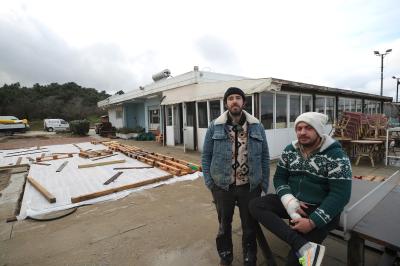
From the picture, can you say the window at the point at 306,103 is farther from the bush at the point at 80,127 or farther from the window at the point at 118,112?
the bush at the point at 80,127

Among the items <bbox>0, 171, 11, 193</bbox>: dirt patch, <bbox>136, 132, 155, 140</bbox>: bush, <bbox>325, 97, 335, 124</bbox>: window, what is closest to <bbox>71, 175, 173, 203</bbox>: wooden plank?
<bbox>0, 171, 11, 193</bbox>: dirt patch

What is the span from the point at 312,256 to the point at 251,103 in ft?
18.6

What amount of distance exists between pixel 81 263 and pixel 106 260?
0.24 metres

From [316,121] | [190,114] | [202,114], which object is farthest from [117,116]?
[316,121]

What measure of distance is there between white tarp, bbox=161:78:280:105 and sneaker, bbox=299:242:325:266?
4970mm

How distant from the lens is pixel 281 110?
7484 millimetres

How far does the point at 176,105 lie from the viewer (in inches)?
428

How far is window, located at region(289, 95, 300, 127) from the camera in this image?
25.5 feet

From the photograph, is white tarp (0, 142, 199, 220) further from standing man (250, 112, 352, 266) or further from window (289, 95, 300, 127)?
window (289, 95, 300, 127)

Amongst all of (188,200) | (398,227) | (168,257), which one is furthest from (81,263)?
(398,227)

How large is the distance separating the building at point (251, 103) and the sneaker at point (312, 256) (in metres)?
4.97

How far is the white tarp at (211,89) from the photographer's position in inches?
242

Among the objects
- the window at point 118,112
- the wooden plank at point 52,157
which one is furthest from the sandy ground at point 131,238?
the window at point 118,112

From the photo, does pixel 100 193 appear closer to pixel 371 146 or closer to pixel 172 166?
pixel 172 166
